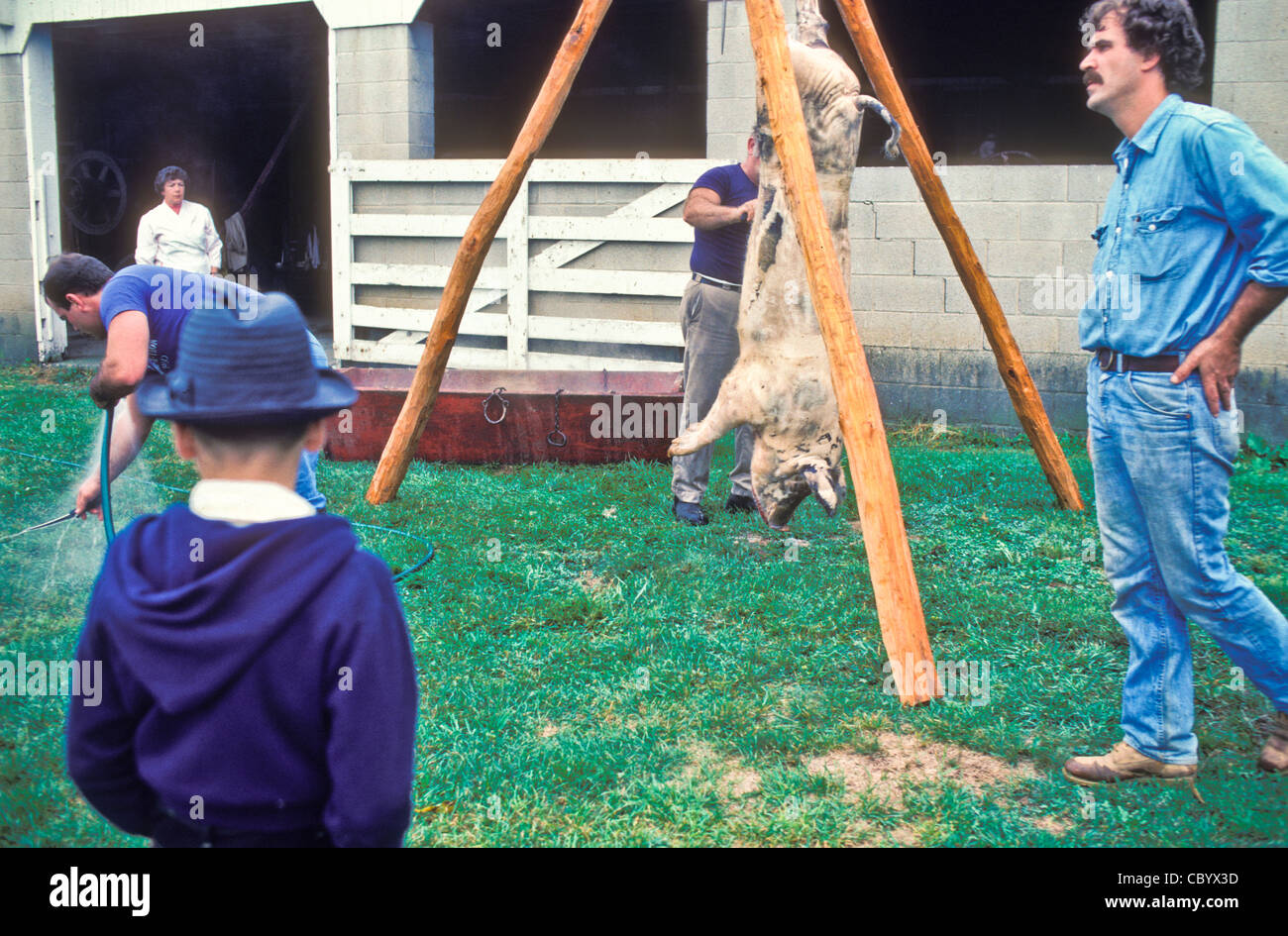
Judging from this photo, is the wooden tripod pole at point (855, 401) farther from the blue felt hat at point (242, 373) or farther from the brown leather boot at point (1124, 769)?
the blue felt hat at point (242, 373)

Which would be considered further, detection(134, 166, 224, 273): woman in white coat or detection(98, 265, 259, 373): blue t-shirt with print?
detection(134, 166, 224, 273): woman in white coat

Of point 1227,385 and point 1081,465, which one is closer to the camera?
point 1227,385

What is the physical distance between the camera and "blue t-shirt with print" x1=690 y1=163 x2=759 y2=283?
6352 mm

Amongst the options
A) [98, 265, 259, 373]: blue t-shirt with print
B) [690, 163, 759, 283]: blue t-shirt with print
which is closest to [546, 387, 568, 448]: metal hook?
[690, 163, 759, 283]: blue t-shirt with print

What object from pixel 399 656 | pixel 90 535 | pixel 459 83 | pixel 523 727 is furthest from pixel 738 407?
pixel 459 83

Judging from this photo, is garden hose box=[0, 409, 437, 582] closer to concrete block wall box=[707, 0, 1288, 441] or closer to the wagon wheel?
concrete block wall box=[707, 0, 1288, 441]

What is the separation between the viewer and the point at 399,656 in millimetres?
1683

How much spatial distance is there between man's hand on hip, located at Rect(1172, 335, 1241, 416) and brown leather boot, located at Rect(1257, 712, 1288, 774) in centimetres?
106

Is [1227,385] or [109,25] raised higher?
[109,25]

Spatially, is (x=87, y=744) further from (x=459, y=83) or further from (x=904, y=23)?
(x=459, y=83)

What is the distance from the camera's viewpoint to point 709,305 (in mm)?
6348

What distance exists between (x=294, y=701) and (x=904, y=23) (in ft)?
48.8

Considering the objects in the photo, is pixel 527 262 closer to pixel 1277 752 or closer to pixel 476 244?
pixel 476 244

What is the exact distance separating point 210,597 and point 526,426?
641 cm
